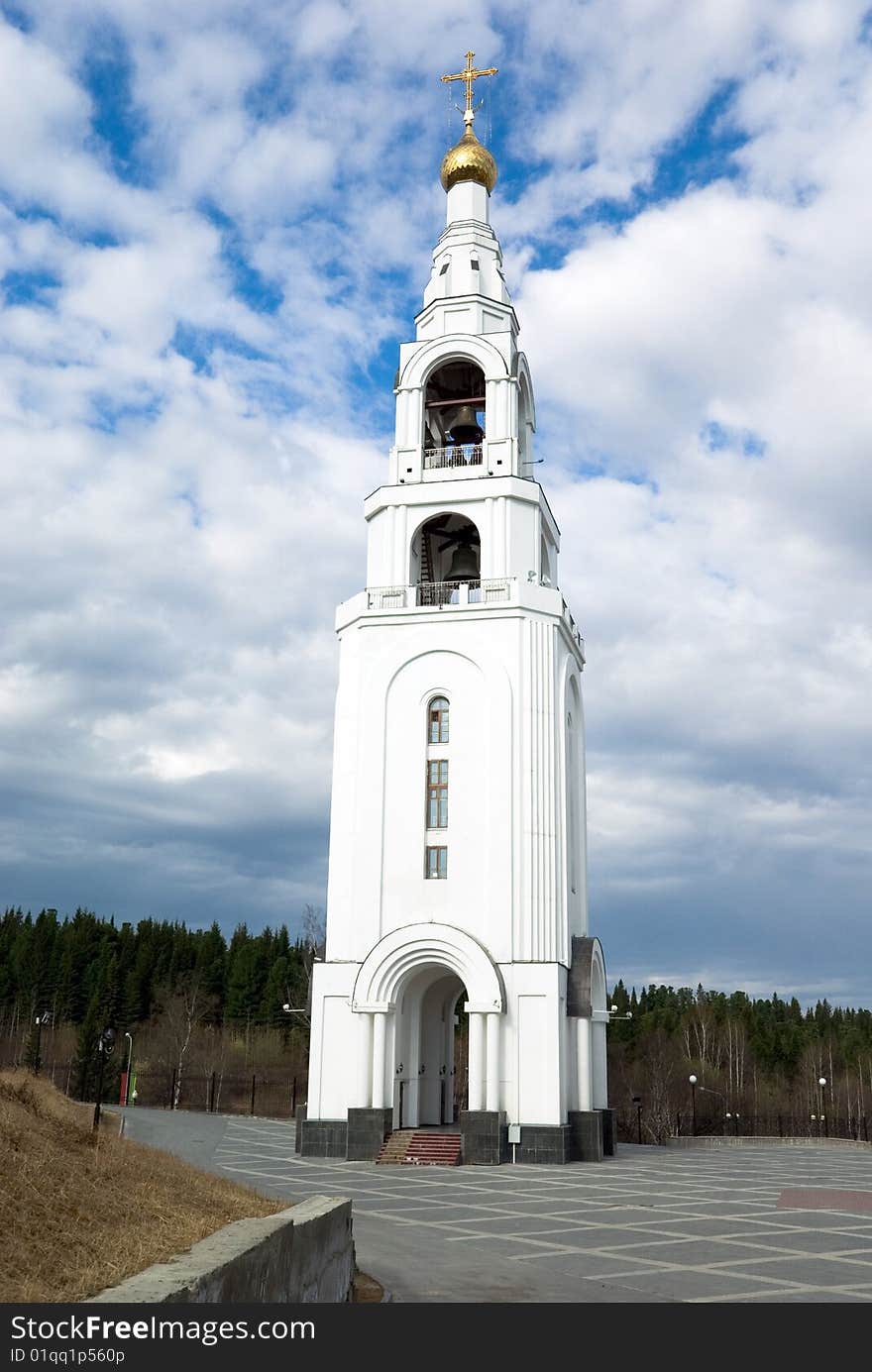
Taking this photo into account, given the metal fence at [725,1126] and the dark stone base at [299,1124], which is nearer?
the dark stone base at [299,1124]

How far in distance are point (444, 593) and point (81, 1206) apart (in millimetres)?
→ 25608

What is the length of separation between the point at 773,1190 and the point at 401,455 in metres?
21.7

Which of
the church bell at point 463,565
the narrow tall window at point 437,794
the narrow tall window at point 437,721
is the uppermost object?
the church bell at point 463,565

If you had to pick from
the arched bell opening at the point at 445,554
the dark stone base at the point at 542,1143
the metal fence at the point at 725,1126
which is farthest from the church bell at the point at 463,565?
the metal fence at the point at 725,1126

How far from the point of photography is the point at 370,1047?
27.4m

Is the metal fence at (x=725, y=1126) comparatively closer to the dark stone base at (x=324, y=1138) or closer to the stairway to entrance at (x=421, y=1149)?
the stairway to entrance at (x=421, y=1149)

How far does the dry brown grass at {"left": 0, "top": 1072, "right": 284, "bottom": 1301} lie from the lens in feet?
21.0

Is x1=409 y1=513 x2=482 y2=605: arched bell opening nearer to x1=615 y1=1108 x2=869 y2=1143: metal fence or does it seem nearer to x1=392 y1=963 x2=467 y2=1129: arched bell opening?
x1=392 y1=963 x2=467 y2=1129: arched bell opening

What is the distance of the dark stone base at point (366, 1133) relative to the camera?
26359 millimetres

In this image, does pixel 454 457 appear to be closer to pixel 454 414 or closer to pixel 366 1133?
pixel 454 414

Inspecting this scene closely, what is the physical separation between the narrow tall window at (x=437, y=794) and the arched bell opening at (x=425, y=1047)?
12.0 feet

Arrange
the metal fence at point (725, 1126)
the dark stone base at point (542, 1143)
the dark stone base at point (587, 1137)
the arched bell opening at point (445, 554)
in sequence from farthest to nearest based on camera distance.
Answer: the metal fence at point (725, 1126)
the arched bell opening at point (445, 554)
the dark stone base at point (587, 1137)
the dark stone base at point (542, 1143)
